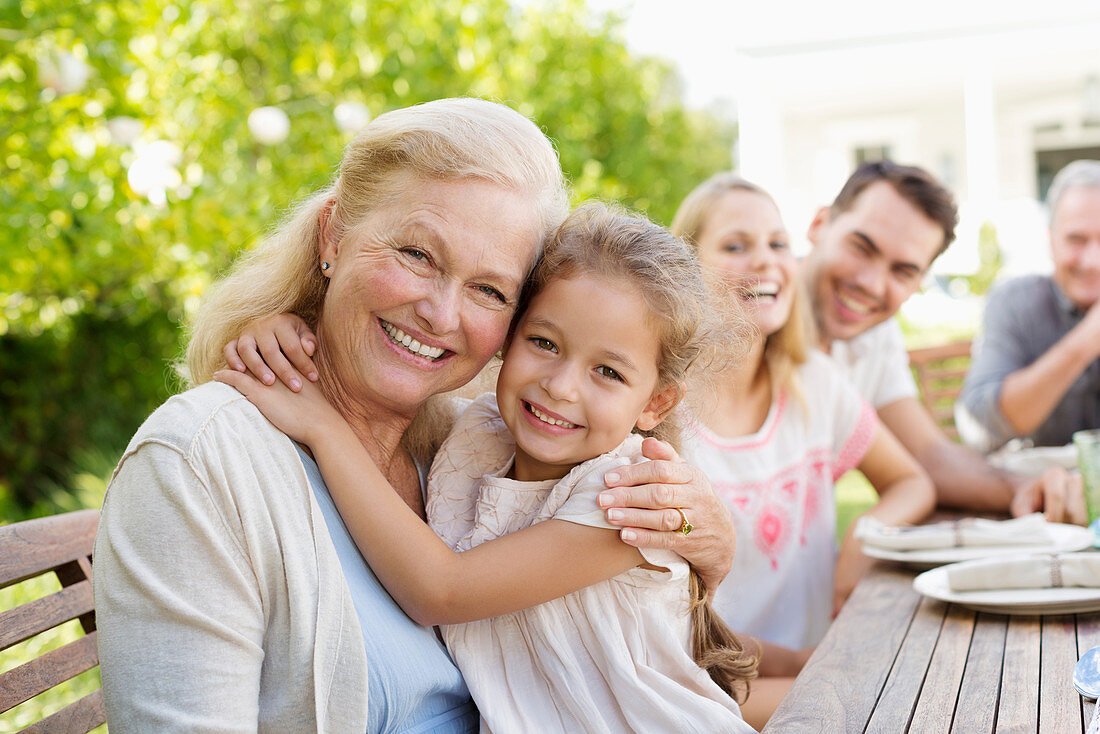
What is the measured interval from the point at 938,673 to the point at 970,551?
0.72 metres

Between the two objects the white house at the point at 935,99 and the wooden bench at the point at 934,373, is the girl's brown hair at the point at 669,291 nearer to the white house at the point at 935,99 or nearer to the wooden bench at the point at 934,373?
the wooden bench at the point at 934,373

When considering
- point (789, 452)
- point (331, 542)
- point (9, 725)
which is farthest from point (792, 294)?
point (9, 725)

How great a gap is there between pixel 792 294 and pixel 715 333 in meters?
1.04

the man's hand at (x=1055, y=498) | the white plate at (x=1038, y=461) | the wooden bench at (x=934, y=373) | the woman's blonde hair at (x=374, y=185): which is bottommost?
the wooden bench at (x=934, y=373)

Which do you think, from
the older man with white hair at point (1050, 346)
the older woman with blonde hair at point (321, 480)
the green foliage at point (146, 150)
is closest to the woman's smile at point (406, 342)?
the older woman with blonde hair at point (321, 480)

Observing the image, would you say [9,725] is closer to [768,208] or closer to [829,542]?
[829,542]

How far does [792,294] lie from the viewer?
2.87 metres

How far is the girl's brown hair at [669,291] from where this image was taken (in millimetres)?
1792

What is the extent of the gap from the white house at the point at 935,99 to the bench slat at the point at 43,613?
10121 mm

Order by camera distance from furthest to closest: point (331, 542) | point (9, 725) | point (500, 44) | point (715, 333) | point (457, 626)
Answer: point (500, 44), point (9, 725), point (715, 333), point (457, 626), point (331, 542)

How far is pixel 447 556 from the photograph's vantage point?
1.61 m

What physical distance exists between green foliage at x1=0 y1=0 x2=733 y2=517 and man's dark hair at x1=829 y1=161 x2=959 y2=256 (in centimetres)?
274

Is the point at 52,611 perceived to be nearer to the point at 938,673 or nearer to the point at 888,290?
the point at 938,673

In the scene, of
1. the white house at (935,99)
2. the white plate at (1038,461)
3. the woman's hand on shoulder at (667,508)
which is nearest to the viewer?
the woman's hand on shoulder at (667,508)
